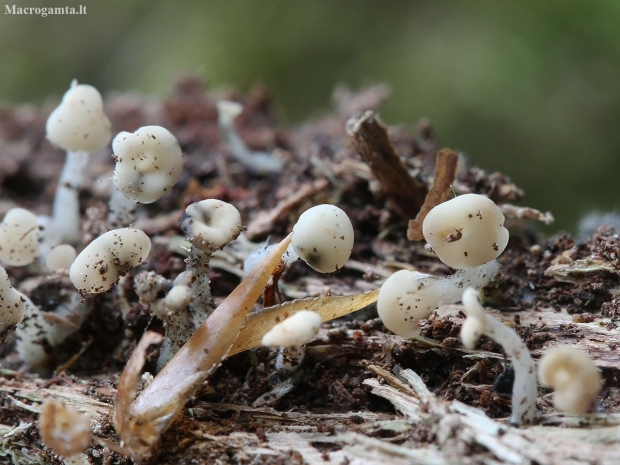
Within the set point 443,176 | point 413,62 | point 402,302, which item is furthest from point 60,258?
point 413,62

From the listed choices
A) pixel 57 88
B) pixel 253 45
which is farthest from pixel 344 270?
pixel 57 88

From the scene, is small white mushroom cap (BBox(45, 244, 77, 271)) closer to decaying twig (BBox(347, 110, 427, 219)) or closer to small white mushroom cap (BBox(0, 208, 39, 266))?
small white mushroom cap (BBox(0, 208, 39, 266))

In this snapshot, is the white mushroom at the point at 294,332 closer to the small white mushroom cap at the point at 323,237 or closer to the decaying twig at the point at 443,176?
the small white mushroom cap at the point at 323,237

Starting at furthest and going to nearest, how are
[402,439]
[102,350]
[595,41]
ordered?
[595,41] → [102,350] → [402,439]

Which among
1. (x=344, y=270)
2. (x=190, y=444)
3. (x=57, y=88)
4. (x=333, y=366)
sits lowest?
(x=190, y=444)

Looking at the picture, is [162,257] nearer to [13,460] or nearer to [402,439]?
[13,460]
